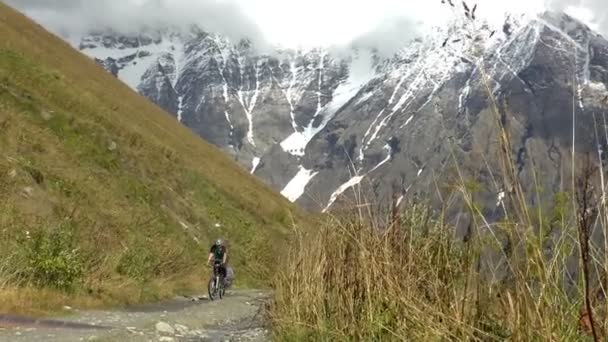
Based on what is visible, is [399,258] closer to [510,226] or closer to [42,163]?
[510,226]

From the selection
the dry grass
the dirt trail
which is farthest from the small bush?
the dry grass

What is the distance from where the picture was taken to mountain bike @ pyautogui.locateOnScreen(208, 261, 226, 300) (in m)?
25.4

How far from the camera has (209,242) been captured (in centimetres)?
3647

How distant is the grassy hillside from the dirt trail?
955mm

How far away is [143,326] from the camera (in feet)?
44.3

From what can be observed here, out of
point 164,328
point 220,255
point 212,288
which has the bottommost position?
point 164,328

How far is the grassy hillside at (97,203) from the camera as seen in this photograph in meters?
16.8

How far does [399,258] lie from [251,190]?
52396 millimetres

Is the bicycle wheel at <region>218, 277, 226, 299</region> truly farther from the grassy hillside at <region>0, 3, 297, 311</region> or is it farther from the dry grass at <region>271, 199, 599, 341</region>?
the dry grass at <region>271, 199, 599, 341</region>

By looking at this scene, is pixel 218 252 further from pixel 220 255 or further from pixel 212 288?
pixel 212 288

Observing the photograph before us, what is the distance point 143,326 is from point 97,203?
14.1 meters

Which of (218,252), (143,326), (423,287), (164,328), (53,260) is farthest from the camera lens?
(218,252)

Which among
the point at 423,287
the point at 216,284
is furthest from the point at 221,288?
the point at 423,287

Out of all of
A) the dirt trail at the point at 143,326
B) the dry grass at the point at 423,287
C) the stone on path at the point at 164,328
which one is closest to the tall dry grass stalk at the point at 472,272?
the dry grass at the point at 423,287
